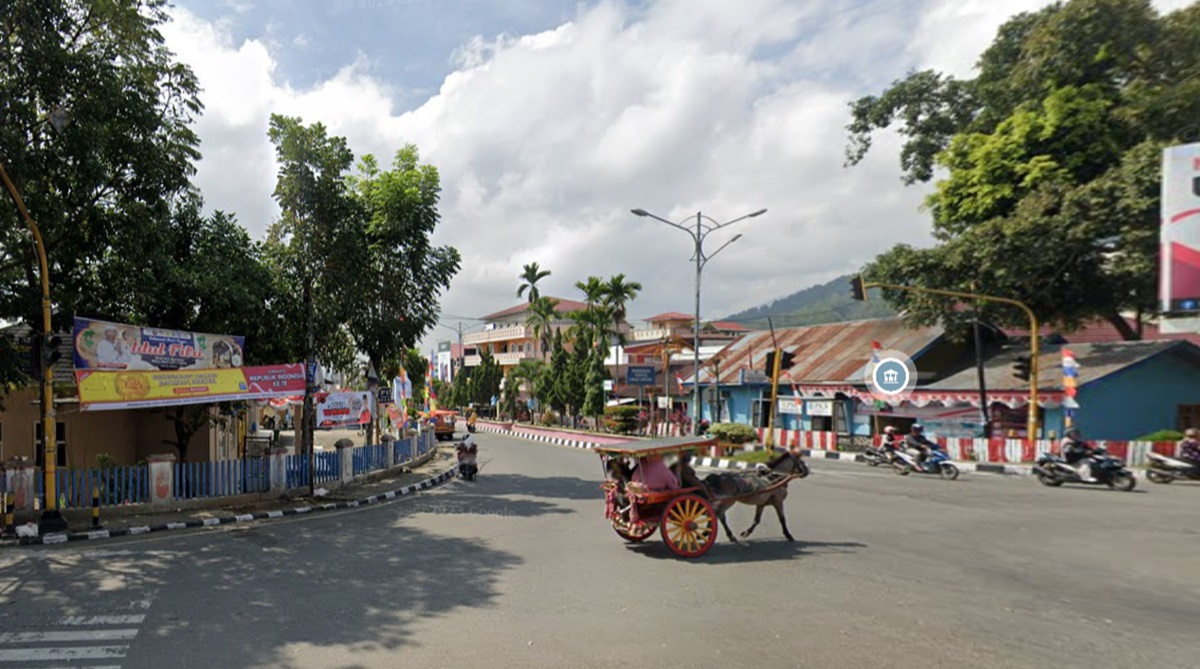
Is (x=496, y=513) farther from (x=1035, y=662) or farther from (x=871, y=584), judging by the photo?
(x=1035, y=662)

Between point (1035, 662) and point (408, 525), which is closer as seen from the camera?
point (1035, 662)

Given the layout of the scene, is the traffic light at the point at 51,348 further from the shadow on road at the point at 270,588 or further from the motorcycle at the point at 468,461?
the motorcycle at the point at 468,461

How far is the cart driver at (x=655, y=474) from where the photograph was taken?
404 inches

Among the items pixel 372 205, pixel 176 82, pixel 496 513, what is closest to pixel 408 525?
pixel 496 513

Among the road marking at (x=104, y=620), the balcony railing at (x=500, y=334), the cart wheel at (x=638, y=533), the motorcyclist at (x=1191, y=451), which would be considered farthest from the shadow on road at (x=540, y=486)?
the balcony railing at (x=500, y=334)

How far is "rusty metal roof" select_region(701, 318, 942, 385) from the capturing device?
34812mm

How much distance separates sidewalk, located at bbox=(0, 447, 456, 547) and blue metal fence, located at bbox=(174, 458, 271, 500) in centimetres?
32

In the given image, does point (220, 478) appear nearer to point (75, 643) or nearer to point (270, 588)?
point (270, 588)

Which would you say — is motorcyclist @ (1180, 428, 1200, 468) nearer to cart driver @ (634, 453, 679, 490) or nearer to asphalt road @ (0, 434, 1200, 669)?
asphalt road @ (0, 434, 1200, 669)

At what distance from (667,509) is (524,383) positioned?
203 feet

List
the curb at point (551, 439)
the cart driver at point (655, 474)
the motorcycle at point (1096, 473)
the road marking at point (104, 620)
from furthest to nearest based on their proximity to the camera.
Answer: the curb at point (551, 439), the motorcycle at point (1096, 473), the cart driver at point (655, 474), the road marking at point (104, 620)

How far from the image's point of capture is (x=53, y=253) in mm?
13953

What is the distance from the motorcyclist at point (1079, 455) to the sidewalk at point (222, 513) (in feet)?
55.4

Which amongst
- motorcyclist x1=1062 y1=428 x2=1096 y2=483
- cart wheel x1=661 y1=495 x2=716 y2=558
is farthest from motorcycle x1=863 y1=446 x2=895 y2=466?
cart wheel x1=661 y1=495 x2=716 y2=558
